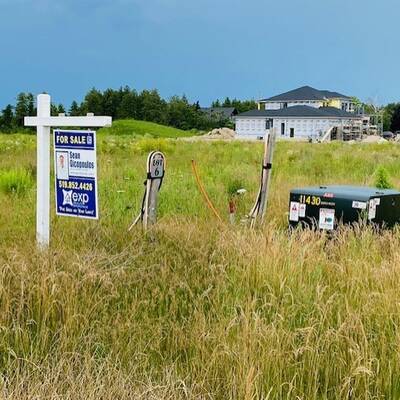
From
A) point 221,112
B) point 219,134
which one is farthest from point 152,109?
point 219,134

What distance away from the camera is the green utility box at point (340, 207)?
5078 mm

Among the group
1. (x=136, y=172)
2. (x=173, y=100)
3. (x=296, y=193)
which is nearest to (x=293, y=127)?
(x=173, y=100)

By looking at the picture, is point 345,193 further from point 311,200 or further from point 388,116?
point 388,116

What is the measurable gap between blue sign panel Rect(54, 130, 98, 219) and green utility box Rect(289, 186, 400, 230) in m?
1.95

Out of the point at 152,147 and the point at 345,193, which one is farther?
the point at 152,147

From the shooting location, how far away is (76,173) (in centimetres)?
463

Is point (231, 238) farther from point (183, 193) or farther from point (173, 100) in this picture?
point (173, 100)

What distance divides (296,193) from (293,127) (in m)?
68.3

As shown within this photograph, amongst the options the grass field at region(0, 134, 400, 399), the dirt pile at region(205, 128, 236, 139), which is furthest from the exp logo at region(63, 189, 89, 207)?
the dirt pile at region(205, 128, 236, 139)

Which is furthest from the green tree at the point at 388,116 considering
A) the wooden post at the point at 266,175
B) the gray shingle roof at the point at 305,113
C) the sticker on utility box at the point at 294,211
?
the sticker on utility box at the point at 294,211

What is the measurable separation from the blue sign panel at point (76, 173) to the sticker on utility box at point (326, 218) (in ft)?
6.64

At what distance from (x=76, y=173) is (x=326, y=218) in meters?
Result: 2.22

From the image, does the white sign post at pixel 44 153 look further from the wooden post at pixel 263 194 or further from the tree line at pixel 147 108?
the tree line at pixel 147 108

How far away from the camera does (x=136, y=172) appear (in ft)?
36.2
